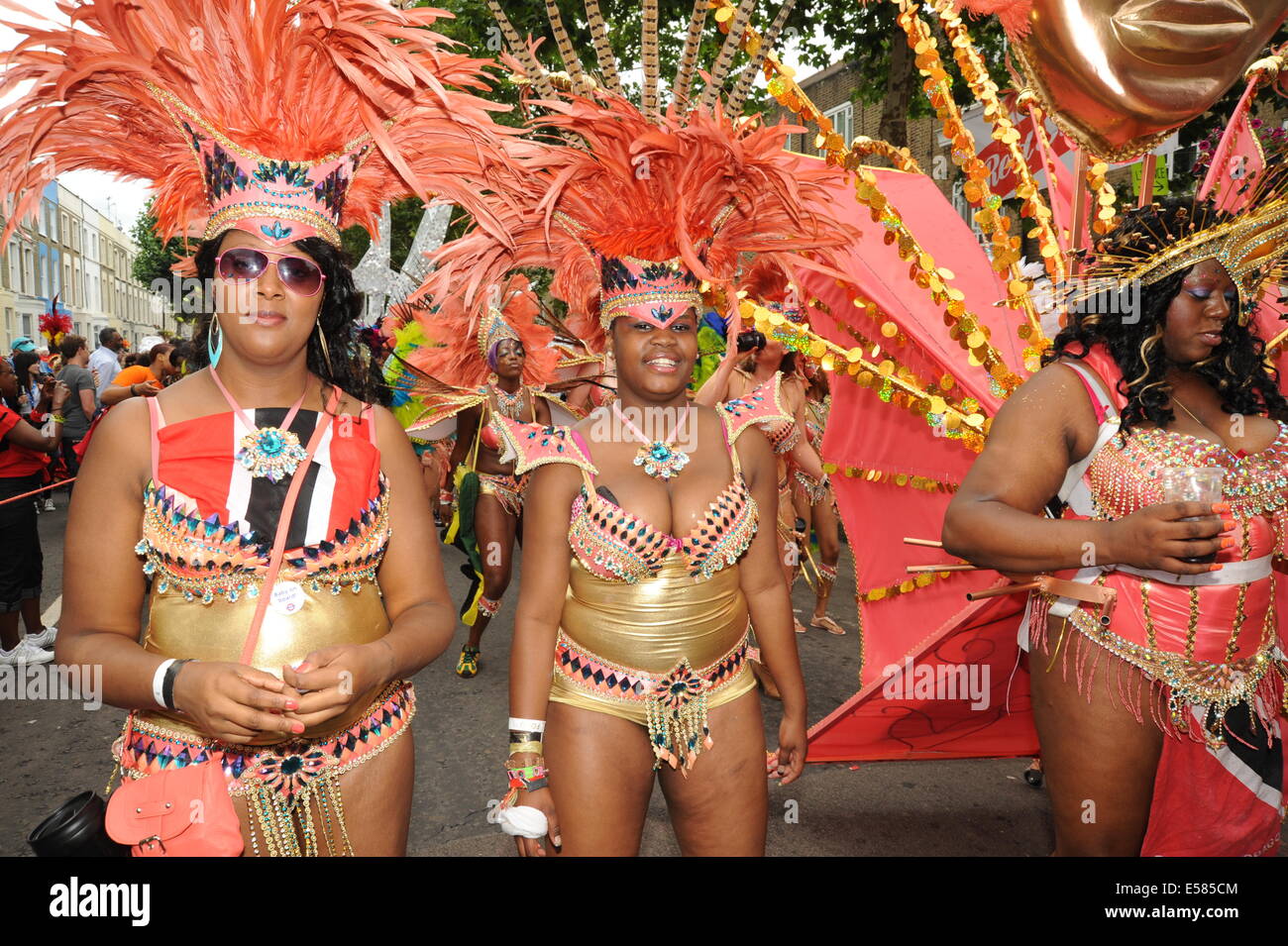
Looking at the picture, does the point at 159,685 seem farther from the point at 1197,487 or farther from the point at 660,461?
the point at 1197,487

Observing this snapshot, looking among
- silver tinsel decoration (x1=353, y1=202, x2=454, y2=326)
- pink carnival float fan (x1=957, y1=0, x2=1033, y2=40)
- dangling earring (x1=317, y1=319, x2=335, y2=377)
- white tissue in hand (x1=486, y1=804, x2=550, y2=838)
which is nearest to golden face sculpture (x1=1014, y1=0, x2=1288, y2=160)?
pink carnival float fan (x1=957, y1=0, x2=1033, y2=40)

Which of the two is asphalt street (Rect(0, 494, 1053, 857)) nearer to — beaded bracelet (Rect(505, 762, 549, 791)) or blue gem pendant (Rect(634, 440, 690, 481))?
beaded bracelet (Rect(505, 762, 549, 791))

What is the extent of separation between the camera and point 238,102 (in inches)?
86.6

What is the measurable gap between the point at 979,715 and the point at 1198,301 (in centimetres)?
183

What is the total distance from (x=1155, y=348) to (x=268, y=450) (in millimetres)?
2296

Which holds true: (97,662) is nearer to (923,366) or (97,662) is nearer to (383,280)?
(923,366)

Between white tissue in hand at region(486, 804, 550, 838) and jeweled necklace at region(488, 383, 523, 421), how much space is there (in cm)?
433

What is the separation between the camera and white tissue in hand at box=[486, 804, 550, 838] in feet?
7.93

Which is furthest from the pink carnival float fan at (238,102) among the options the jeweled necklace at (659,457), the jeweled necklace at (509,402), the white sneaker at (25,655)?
the white sneaker at (25,655)

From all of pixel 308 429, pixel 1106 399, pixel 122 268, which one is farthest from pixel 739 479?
pixel 122 268

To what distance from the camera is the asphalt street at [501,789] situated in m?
4.03

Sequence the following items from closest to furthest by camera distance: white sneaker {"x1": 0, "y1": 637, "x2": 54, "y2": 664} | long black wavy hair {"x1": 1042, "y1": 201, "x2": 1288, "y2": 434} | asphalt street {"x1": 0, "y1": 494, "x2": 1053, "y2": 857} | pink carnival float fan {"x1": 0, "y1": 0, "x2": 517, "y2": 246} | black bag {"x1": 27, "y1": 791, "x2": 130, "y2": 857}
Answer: black bag {"x1": 27, "y1": 791, "x2": 130, "y2": 857}
pink carnival float fan {"x1": 0, "y1": 0, "x2": 517, "y2": 246}
long black wavy hair {"x1": 1042, "y1": 201, "x2": 1288, "y2": 434}
asphalt street {"x1": 0, "y1": 494, "x2": 1053, "y2": 857}
white sneaker {"x1": 0, "y1": 637, "x2": 54, "y2": 664}

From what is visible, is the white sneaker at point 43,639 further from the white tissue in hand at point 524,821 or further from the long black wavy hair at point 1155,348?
the long black wavy hair at point 1155,348

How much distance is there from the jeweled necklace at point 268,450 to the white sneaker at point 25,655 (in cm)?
535
